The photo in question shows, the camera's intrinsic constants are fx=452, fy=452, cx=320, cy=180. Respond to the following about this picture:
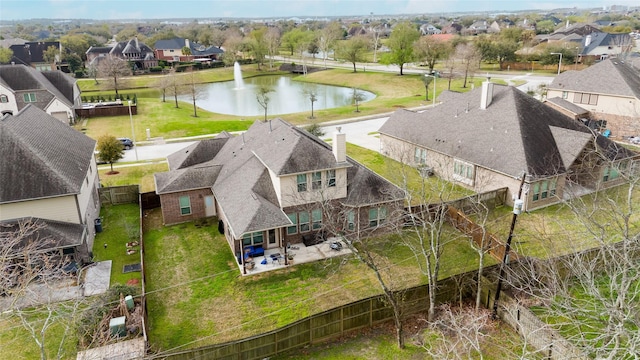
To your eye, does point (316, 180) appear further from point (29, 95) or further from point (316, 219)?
point (29, 95)

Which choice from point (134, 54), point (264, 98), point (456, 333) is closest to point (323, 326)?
point (456, 333)

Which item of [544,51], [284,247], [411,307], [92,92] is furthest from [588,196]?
[92,92]

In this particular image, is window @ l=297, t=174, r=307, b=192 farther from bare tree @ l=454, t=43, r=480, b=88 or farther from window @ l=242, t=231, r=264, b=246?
bare tree @ l=454, t=43, r=480, b=88

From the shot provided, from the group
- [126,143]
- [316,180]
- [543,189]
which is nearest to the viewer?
[316,180]

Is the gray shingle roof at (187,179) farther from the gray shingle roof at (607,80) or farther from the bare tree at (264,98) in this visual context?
the gray shingle roof at (607,80)

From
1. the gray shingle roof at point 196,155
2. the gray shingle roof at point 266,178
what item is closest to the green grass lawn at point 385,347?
the gray shingle roof at point 266,178

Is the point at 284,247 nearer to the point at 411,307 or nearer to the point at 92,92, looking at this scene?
the point at 411,307
